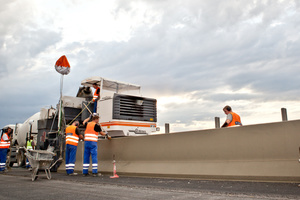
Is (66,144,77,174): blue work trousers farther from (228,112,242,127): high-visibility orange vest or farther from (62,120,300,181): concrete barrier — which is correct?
(228,112,242,127): high-visibility orange vest

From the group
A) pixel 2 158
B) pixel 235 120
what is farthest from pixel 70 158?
pixel 235 120

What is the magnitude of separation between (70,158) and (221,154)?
17.4 ft

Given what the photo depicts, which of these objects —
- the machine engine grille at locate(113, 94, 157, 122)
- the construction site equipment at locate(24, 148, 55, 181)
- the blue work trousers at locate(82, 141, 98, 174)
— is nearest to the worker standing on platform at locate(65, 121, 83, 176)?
the blue work trousers at locate(82, 141, 98, 174)

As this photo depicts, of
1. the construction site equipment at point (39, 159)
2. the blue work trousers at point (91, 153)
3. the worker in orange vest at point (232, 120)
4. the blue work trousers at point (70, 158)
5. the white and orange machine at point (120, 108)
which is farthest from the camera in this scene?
the white and orange machine at point (120, 108)

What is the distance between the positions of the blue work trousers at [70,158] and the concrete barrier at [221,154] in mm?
1728

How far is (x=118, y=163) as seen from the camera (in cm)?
859

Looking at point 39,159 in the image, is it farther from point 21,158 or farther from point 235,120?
point 21,158

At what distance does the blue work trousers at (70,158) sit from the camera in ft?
30.5

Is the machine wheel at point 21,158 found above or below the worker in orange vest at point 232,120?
below

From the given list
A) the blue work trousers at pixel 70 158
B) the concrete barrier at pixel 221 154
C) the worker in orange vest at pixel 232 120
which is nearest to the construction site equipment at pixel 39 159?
the blue work trousers at pixel 70 158

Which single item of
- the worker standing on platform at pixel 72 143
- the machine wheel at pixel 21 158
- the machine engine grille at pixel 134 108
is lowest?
the machine wheel at pixel 21 158

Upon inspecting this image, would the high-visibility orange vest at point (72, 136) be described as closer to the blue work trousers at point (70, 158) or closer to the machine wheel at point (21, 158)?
the blue work trousers at point (70, 158)

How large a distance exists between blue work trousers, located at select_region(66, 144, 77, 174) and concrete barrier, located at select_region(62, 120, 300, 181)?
68.0 inches

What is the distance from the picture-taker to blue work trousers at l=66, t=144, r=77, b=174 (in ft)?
30.5
